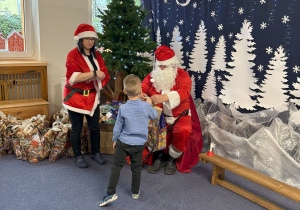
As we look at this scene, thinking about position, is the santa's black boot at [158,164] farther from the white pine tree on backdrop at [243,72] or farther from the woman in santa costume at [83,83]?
the white pine tree on backdrop at [243,72]

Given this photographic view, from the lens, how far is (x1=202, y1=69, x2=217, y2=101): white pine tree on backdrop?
3199mm

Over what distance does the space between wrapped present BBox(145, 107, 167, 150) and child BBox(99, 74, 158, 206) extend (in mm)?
524

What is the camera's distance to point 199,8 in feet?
10.7

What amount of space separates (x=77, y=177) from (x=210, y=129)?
158cm

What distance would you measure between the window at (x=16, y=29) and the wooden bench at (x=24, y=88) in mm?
283

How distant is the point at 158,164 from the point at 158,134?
0.37m

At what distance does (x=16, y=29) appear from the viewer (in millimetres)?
3717

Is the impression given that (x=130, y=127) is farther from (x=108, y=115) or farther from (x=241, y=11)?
(x=241, y=11)

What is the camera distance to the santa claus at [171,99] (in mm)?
2689

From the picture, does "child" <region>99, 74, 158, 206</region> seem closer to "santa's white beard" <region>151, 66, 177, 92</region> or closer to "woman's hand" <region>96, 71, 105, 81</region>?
"woman's hand" <region>96, 71, 105, 81</region>

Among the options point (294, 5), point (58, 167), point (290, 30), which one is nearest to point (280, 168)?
point (290, 30)

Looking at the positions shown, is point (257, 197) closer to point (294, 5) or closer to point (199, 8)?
point (294, 5)

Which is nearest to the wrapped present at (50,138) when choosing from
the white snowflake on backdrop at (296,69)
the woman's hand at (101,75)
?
the woman's hand at (101,75)

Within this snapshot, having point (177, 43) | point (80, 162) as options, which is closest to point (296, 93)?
point (177, 43)
